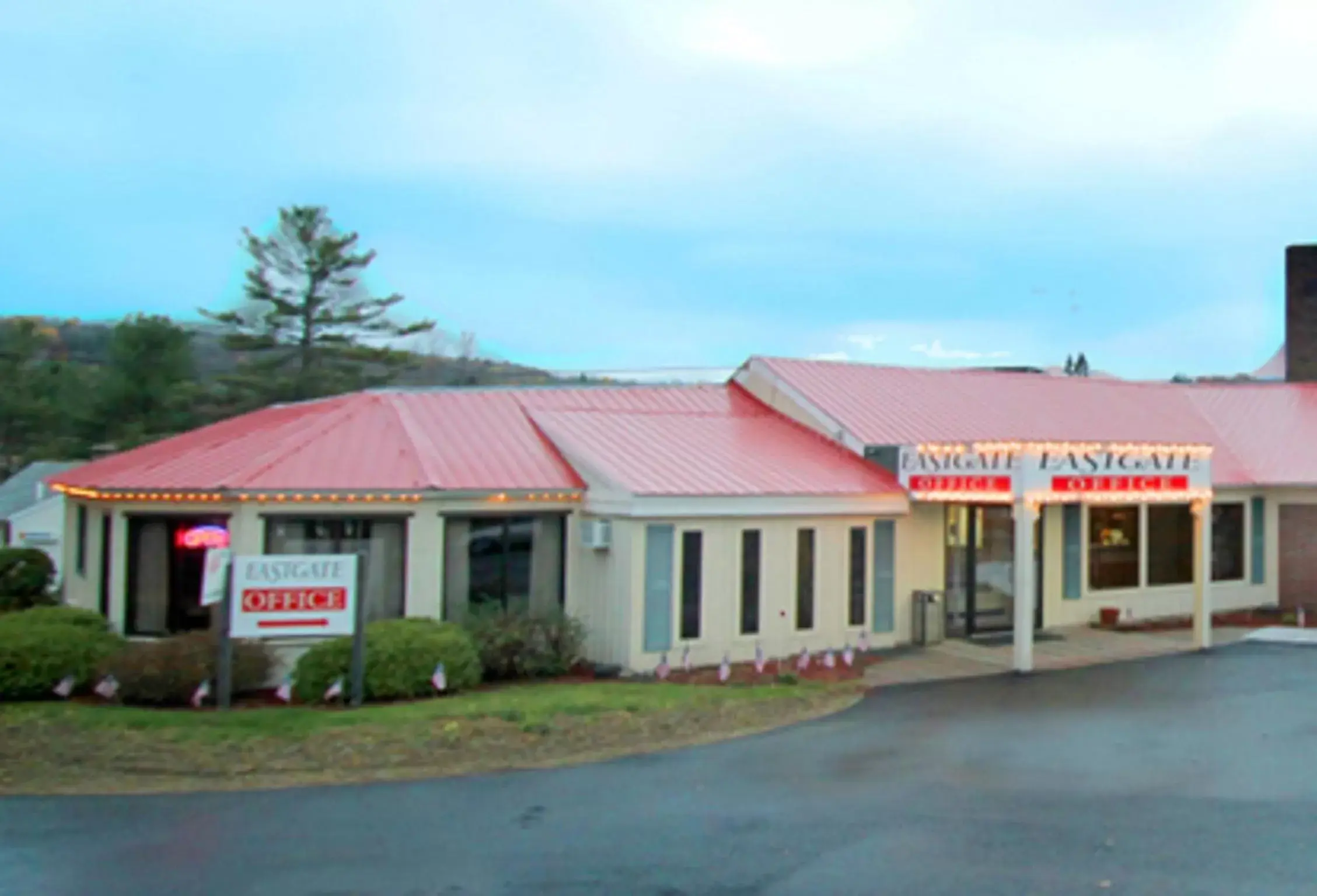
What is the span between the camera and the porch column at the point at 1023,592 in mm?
16906

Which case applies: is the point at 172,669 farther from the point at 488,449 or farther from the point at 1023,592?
the point at 1023,592

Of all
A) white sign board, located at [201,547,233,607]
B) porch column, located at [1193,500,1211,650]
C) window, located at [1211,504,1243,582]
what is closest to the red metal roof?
white sign board, located at [201,547,233,607]

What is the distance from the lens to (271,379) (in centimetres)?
4566

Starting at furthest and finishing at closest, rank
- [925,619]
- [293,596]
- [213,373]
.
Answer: [213,373], [925,619], [293,596]

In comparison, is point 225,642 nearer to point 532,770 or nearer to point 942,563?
point 532,770

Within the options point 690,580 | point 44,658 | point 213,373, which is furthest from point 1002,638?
point 213,373

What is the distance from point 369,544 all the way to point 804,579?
648 centimetres

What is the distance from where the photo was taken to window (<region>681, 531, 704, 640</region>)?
16.8 m

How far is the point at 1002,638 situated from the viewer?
20.2m

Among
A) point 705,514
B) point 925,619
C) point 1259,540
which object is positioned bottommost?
point 925,619

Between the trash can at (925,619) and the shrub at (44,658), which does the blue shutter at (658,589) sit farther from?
the shrub at (44,658)

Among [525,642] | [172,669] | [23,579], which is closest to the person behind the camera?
[172,669]

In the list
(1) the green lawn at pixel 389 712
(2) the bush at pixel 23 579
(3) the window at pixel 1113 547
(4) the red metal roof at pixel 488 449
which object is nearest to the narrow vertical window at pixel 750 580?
(4) the red metal roof at pixel 488 449

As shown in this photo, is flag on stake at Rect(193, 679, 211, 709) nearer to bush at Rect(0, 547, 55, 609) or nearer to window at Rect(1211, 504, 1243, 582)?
bush at Rect(0, 547, 55, 609)
